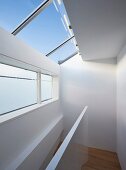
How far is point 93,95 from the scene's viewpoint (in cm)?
367

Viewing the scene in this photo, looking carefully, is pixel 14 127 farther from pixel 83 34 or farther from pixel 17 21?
pixel 83 34

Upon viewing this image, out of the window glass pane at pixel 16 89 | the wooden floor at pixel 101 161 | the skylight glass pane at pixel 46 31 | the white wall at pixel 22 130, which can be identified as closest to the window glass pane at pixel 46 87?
the window glass pane at pixel 16 89

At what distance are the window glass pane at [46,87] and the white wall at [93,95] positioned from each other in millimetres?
451

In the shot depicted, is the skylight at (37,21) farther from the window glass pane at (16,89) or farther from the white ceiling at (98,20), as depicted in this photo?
the window glass pane at (16,89)

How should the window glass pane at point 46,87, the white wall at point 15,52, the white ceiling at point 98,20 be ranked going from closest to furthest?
1. the white ceiling at point 98,20
2. the white wall at point 15,52
3. the window glass pane at point 46,87

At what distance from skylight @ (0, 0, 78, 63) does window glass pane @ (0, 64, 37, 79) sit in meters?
0.52

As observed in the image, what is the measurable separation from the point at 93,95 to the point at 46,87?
1444 mm

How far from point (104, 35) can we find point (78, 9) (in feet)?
2.87

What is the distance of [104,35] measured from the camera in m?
2.01

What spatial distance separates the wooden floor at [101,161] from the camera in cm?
271

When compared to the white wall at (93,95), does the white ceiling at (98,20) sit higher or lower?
higher

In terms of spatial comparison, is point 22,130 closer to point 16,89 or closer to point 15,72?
point 16,89

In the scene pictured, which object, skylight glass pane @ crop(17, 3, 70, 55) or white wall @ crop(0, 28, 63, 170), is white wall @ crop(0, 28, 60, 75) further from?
skylight glass pane @ crop(17, 3, 70, 55)

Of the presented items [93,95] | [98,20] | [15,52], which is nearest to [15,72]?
[15,52]
